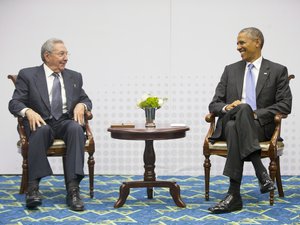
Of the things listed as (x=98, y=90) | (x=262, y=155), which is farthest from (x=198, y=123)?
(x=262, y=155)

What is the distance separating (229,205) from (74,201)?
1160 mm

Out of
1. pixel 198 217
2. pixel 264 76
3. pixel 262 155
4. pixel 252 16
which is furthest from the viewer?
pixel 252 16

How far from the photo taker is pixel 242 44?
4625mm

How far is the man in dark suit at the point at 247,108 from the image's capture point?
4.07 m

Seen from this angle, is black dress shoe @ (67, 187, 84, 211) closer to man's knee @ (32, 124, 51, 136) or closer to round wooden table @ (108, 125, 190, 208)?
round wooden table @ (108, 125, 190, 208)

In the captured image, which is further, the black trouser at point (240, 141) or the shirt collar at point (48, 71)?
the shirt collar at point (48, 71)

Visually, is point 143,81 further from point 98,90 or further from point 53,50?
point 53,50

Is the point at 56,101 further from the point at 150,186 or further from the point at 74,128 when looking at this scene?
the point at 150,186

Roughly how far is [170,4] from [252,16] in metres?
0.87

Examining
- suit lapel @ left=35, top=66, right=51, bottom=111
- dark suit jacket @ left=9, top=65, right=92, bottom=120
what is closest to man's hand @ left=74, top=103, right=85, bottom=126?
dark suit jacket @ left=9, top=65, right=92, bottom=120

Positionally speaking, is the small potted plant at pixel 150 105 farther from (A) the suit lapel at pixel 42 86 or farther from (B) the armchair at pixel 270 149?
(A) the suit lapel at pixel 42 86

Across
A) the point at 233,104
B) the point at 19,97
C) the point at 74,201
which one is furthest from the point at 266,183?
the point at 19,97

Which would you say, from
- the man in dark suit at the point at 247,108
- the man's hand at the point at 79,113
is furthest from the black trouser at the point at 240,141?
the man's hand at the point at 79,113

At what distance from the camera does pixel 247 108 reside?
163 inches
